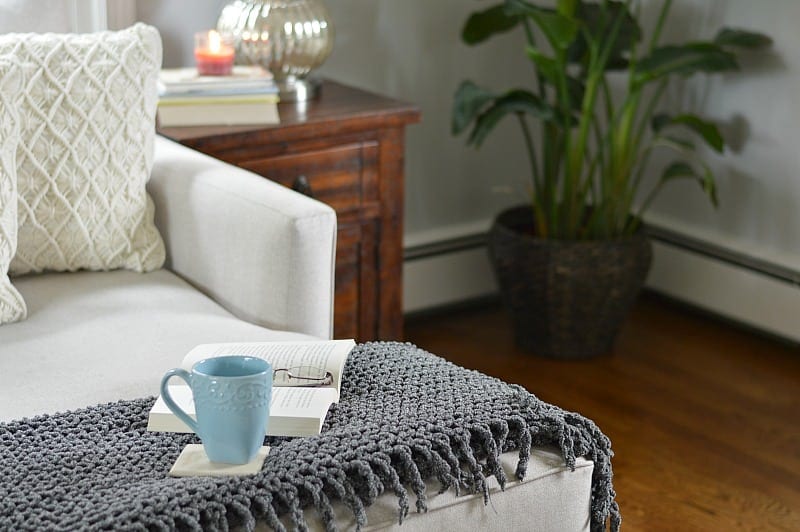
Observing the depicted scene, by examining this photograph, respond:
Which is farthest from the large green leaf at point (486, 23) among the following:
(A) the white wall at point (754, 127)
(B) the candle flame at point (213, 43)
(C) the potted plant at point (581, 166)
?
(B) the candle flame at point (213, 43)

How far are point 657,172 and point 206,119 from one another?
1.40m

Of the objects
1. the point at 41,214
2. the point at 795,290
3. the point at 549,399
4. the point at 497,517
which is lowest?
the point at 549,399

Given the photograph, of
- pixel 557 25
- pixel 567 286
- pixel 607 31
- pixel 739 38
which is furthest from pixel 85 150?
pixel 739 38

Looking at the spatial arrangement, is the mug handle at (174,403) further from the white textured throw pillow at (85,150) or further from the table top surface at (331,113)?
the table top surface at (331,113)

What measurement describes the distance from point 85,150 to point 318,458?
824 mm

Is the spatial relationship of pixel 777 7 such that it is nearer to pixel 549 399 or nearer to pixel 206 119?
pixel 549 399

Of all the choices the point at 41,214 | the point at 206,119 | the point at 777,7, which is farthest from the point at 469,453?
the point at 777,7

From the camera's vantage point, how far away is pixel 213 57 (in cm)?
213

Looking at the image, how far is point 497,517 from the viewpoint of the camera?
4.06ft

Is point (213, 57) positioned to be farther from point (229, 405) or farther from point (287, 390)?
point (229, 405)

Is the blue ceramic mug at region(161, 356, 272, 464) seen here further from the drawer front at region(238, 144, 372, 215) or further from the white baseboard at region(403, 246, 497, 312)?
the white baseboard at region(403, 246, 497, 312)

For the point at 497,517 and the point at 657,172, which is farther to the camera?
the point at 657,172

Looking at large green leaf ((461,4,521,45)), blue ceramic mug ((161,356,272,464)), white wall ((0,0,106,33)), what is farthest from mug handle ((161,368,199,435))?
large green leaf ((461,4,521,45))

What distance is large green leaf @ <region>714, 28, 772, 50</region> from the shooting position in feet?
8.39
